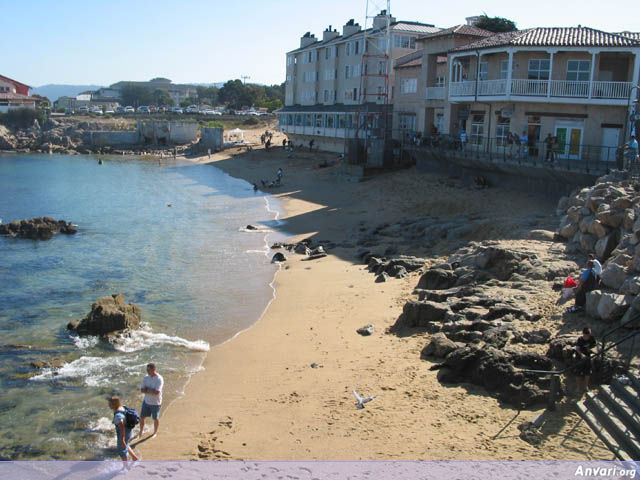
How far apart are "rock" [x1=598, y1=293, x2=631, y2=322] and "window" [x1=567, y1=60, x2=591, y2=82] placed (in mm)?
21795

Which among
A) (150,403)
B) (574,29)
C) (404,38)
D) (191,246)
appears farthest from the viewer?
(404,38)

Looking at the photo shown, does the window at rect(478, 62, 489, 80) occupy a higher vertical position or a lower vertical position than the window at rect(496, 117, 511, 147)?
higher

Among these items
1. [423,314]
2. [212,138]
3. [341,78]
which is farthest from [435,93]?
[212,138]

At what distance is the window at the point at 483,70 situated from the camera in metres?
35.7

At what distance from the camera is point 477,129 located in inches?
1437

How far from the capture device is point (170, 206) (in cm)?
4159

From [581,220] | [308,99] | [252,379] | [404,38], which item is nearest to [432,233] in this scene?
[581,220]

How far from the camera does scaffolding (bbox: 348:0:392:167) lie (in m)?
43.0

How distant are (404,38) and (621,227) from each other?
39730mm

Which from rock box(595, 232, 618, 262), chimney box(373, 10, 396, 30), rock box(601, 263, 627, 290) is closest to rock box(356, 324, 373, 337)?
rock box(601, 263, 627, 290)

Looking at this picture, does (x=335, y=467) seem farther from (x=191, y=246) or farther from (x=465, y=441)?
(x=191, y=246)

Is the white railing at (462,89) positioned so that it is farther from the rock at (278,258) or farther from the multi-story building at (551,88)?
A: the rock at (278,258)

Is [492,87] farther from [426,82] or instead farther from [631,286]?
[631,286]

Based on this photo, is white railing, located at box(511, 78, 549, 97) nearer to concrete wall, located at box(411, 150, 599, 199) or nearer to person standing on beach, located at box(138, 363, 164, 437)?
concrete wall, located at box(411, 150, 599, 199)
